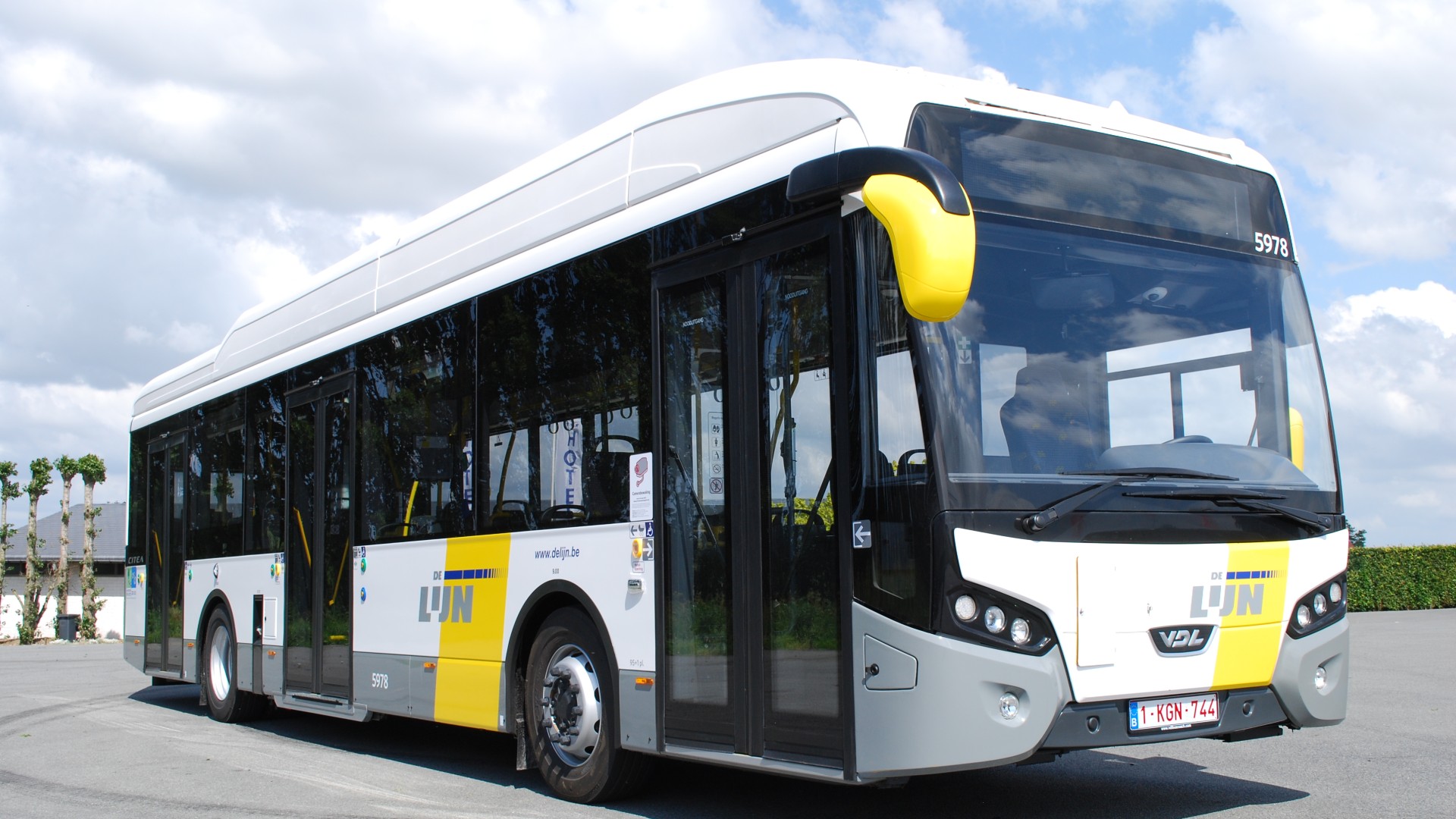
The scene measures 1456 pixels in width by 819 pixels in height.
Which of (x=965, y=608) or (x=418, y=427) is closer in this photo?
(x=965, y=608)

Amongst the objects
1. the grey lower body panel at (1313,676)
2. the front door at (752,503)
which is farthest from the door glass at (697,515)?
the grey lower body panel at (1313,676)

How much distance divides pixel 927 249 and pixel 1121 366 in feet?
4.53

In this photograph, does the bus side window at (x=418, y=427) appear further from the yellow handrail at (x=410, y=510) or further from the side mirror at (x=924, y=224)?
the side mirror at (x=924, y=224)

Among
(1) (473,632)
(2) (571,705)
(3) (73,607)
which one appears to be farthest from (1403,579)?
(3) (73,607)

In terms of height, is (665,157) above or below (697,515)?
above

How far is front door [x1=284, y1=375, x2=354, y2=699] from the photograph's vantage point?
1030cm

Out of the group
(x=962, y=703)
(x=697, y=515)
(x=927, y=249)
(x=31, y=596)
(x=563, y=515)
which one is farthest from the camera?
(x=31, y=596)

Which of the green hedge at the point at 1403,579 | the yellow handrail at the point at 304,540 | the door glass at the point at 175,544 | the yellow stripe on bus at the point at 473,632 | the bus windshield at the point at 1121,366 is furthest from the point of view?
the green hedge at the point at 1403,579

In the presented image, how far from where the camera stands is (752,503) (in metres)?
6.23

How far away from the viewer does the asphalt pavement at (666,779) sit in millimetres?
7113

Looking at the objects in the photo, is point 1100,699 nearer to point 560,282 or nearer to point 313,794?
point 560,282

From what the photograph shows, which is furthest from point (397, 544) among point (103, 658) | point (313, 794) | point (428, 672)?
point (103, 658)

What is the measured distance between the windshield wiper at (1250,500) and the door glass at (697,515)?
6.40ft

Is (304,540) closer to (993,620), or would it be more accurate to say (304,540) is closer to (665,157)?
(665,157)
